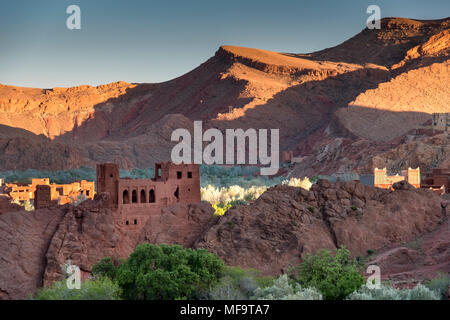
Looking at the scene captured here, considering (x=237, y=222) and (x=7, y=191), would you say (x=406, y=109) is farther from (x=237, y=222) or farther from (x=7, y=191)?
(x=237, y=222)

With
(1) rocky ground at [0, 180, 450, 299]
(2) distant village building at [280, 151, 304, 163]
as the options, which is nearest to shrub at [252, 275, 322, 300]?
(1) rocky ground at [0, 180, 450, 299]

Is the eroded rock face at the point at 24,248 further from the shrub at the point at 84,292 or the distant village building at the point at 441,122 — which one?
the distant village building at the point at 441,122

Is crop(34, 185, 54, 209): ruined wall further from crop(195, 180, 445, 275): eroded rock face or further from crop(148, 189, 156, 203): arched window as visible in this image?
crop(195, 180, 445, 275): eroded rock face

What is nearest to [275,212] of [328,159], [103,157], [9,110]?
[328,159]

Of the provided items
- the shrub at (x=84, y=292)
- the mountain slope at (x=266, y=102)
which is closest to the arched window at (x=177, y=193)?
the shrub at (x=84, y=292)

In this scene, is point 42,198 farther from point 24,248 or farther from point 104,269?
point 104,269

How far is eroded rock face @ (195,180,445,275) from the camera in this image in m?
32.3

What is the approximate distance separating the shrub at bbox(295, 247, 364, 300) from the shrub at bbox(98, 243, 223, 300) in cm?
333

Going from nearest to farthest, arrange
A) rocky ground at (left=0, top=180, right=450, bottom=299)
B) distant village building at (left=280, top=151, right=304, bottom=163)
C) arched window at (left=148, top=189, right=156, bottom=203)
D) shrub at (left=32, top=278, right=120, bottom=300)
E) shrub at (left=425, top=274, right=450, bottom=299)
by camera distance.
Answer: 1. shrub at (left=32, top=278, right=120, bottom=300)
2. shrub at (left=425, top=274, right=450, bottom=299)
3. rocky ground at (left=0, top=180, right=450, bottom=299)
4. arched window at (left=148, top=189, right=156, bottom=203)
5. distant village building at (left=280, top=151, right=304, bottom=163)

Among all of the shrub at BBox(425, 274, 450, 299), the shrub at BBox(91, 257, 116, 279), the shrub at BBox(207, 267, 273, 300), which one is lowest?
the shrub at BBox(207, 267, 273, 300)

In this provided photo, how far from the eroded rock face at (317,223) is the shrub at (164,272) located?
5407mm

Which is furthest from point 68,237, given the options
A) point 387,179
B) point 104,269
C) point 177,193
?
point 387,179

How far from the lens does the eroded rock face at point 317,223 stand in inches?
1271

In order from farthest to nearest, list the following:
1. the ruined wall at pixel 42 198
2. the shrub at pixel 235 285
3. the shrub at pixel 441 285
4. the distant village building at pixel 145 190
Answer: the distant village building at pixel 145 190 → the ruined wall at pixel 42 198 → the shrub at pixel 235 285 → the shrub at pixel 441 285
